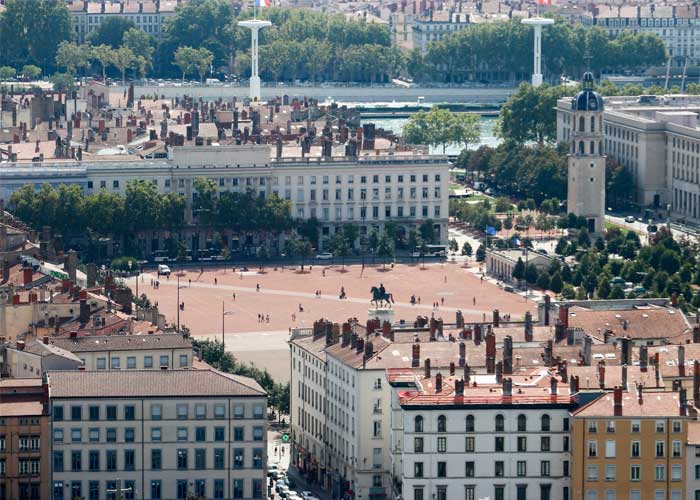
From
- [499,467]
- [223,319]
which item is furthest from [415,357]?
[223,319]

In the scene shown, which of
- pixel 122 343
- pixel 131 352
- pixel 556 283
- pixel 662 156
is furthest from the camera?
pixel 662 156

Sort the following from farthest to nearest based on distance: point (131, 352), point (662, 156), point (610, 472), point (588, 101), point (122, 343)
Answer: point (662, 156) → point (588, 101) → point (122, 343) → point (131, 352) → point (610, 472)

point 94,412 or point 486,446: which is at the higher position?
point 94,412

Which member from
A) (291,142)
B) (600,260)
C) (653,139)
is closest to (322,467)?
(600,260)

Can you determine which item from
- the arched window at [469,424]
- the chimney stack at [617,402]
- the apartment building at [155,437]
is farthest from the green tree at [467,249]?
the arched window at [469,424]

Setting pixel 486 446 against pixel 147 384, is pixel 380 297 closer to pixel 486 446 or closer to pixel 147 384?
pixel 147 384
